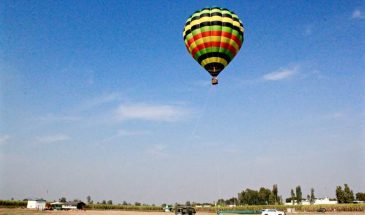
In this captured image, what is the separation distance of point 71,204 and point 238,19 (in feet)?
328

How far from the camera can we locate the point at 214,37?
36344 mm

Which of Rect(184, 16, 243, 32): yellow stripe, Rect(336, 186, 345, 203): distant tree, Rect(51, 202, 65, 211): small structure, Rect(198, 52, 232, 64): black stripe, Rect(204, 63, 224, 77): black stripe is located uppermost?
Rect(184, 16, 243, 32): yellow stripe

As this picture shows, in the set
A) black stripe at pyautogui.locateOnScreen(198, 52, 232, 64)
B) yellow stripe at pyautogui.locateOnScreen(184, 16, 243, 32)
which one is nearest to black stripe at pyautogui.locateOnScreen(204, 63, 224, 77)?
black stripe at pyautogui.locateOnScreen(198, 52, 232, 64)

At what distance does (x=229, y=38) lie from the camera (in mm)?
36906

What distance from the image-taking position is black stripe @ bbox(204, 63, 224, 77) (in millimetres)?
37219

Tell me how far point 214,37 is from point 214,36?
0.10 m

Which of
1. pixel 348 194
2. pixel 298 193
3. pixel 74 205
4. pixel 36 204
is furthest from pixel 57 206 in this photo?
pixel 298 193

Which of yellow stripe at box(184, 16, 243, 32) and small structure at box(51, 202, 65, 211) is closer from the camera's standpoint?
yellow stripe at box(184, 16, 243, 32)

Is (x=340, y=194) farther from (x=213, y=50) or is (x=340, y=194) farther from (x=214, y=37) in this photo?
(x=214, y=37)

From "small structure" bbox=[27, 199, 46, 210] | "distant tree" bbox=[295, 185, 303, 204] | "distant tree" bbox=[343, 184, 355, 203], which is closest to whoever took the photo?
"small structure" bbox=[27, 199, 46, 210]

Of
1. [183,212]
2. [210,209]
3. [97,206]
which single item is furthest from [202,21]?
[97,206]

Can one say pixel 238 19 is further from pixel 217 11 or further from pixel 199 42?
pixel 199 42

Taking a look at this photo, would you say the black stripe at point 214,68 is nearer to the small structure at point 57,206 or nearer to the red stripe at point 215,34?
the red stripe at point 215,34

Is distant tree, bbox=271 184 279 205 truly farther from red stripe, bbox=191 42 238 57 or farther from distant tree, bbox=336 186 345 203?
red stripe, bbox=191 42 238 57
